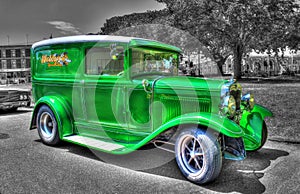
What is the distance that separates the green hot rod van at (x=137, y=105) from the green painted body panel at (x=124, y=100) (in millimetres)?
16

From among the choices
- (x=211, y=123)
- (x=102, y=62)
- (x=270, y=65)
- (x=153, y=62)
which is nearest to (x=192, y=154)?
(x=211, y=123)

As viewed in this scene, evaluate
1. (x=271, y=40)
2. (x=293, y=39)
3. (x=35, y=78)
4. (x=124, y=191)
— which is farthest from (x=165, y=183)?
(x=293, y=39)

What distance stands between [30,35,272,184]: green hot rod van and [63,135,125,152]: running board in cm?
2

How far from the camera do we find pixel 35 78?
6504 millimetres

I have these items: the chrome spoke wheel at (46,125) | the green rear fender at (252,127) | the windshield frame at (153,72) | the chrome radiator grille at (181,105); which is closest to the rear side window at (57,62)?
the chrome spoke wheel at (46,125)

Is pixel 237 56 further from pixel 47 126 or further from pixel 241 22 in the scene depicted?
pixel 47 126

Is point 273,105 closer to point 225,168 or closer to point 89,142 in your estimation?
point 225,168

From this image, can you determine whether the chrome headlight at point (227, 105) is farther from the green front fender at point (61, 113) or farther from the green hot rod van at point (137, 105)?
the green front fender at point (61, 113)

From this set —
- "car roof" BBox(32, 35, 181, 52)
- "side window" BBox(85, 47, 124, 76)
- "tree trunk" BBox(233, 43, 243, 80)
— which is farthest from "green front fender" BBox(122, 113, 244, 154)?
"tree trunk" BBox(233, 43, 243, 80)

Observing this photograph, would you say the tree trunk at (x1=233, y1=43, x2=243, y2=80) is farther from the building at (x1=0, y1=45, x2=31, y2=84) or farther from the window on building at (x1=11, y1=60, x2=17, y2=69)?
the window on building at (x1=11, y1=60, x2=17, y2=69)

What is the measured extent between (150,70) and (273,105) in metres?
6.16

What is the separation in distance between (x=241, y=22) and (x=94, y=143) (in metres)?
19.5

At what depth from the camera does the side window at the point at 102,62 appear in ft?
16.5

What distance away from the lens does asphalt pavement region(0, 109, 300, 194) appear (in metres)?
3.86
